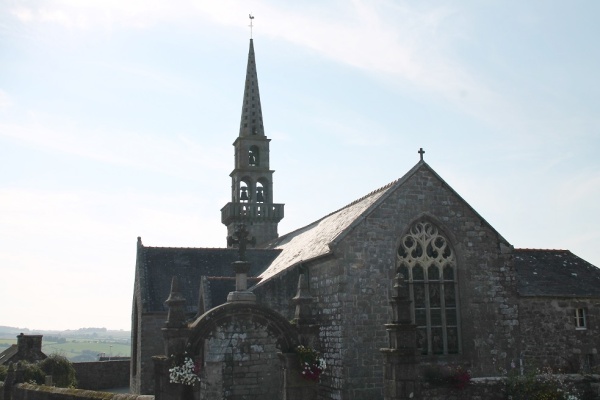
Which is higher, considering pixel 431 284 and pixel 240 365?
pixel 431 284

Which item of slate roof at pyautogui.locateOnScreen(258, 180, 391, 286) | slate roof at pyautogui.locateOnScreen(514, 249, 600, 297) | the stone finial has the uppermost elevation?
slate roof at pyautogui.locateOnScreen(258, 180, 391, 286)

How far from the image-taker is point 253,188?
36.5m

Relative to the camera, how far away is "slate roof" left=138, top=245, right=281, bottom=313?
84.9 feet

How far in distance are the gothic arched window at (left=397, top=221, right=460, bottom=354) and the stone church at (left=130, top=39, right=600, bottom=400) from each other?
0.03m

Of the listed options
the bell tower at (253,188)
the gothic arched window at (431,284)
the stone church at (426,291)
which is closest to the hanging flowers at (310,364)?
the stone church at (426,291)

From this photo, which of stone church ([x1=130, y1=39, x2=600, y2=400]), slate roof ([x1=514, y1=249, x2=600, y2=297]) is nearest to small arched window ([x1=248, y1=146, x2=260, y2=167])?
stone church ([x1=130, y1=39, x2=600, y2=400])

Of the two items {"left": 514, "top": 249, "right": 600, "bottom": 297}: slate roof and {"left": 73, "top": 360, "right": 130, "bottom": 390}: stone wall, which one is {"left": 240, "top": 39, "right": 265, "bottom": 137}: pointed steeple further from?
{"left": 514, "top": 249, "right": 600, "bottom": 297}: slate roof

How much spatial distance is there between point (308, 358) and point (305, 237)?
11493 millimetres

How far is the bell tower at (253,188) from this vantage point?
36.0 metres

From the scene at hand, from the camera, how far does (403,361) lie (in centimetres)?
1348

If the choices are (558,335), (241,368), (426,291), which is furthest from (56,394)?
(558,335)

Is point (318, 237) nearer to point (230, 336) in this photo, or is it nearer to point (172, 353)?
point (230, 336)

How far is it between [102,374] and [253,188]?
13.3m

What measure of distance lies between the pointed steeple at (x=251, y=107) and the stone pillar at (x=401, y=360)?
81.2 ft
